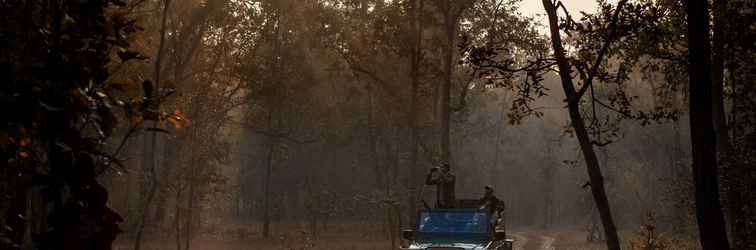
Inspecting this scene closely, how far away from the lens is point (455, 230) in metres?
16.8

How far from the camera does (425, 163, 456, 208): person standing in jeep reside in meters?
18.6

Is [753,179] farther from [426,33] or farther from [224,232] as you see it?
[224,232]

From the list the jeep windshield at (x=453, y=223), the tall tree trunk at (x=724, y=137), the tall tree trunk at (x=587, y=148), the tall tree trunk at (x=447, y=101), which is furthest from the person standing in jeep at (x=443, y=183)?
the tall tree trunk at (x=447, y=101)

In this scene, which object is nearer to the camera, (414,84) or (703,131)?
(703,131)

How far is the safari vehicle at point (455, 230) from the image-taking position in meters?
16.4

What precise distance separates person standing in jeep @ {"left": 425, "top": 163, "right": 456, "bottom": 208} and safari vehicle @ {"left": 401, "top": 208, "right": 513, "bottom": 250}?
4.09ft

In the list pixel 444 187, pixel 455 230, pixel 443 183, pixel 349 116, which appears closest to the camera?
pixel 455 230

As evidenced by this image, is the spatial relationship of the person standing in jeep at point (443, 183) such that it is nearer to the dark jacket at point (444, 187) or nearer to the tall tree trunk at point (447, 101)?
the dark jacket at point (444, 187)

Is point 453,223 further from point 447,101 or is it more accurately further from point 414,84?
point 447,101

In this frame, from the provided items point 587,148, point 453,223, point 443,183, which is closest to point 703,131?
point 587,148

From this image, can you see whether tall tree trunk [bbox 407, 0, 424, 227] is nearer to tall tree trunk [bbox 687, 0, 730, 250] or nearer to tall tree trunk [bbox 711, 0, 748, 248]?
tall tree trunk [bbox 711, 0, 748, 248]

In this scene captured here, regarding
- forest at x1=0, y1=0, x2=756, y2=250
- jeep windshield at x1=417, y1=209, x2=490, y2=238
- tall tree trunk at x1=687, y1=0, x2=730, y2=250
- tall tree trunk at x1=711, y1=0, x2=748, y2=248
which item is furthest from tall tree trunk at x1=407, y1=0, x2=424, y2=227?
tall tree trunk at x1=687, y1=0, x2=730, y2=250

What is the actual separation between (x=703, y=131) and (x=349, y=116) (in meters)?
42.2

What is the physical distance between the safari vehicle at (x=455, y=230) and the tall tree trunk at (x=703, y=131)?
503 cm
